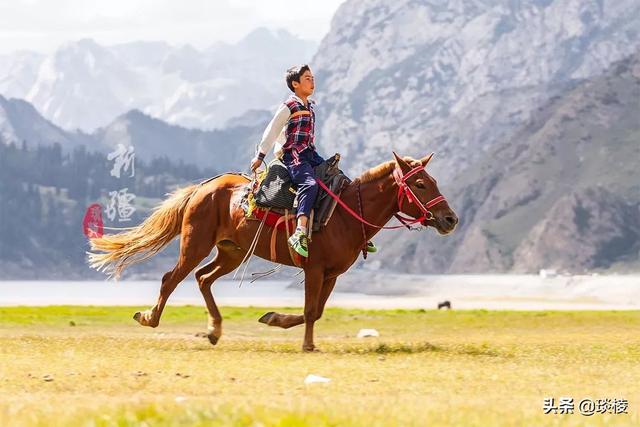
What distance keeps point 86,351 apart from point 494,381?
994cm

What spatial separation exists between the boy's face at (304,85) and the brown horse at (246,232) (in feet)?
7.72

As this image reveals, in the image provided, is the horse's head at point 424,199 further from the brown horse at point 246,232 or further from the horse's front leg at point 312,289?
the horse's front leg at point 312,289

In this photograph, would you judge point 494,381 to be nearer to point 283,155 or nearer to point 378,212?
point 378,212

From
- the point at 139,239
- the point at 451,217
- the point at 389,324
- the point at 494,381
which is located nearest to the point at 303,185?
the point at 451,217

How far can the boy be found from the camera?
989 inches

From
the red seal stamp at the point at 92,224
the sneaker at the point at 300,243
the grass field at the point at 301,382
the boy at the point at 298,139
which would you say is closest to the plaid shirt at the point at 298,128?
the boy at the point at 298,139

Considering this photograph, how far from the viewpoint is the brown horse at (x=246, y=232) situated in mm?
24969

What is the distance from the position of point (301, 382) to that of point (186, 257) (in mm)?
8662

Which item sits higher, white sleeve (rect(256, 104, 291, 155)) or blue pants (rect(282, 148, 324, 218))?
white sleeve (rect(256, 104, 291, 155))

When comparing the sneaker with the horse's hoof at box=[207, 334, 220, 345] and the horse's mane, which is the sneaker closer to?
the horse's mane

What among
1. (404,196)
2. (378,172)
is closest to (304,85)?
(378,172)

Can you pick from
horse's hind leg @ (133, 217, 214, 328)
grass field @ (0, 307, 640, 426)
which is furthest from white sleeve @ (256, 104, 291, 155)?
grass field @ (0, 307, 640, 426)

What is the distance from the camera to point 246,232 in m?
26.4

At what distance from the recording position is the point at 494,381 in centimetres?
1942
